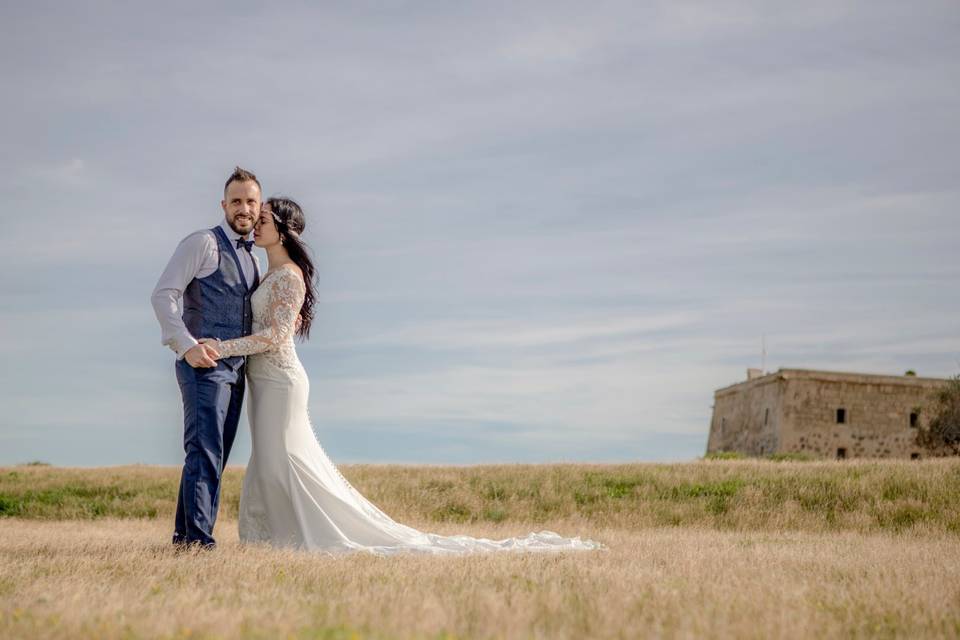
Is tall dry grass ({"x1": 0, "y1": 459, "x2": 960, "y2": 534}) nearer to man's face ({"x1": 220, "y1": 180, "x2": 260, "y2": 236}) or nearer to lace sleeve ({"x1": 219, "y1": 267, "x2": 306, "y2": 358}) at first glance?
lace sleeve ({"x1": 219, "y1": 267, "x2": 306, "y2": 358})

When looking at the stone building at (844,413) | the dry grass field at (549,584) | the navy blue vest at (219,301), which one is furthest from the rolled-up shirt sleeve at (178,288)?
→ the stone building at (844,413)

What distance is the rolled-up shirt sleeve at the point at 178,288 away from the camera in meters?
10.3

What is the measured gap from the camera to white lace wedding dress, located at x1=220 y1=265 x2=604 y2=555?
1098 centimetres

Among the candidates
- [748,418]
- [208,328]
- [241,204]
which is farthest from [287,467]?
[748,418]

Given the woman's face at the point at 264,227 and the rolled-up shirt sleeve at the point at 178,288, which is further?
the woman's face at the point at 264,227

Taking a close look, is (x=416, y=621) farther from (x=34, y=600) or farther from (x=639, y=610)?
(x=34, y=600)

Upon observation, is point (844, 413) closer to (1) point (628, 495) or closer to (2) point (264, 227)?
(1) point (628, 495)

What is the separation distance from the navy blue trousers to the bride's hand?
0.69 ft

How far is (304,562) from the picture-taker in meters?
9.42

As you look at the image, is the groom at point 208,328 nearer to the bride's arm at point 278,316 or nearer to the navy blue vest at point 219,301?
the navy blue vest at point 219,301

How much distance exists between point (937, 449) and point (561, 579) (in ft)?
160

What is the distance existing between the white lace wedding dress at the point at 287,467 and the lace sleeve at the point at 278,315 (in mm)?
11

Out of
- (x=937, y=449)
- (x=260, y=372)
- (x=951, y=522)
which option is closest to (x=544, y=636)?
(x=260, y=372)

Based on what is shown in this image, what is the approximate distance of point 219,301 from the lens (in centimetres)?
1077
